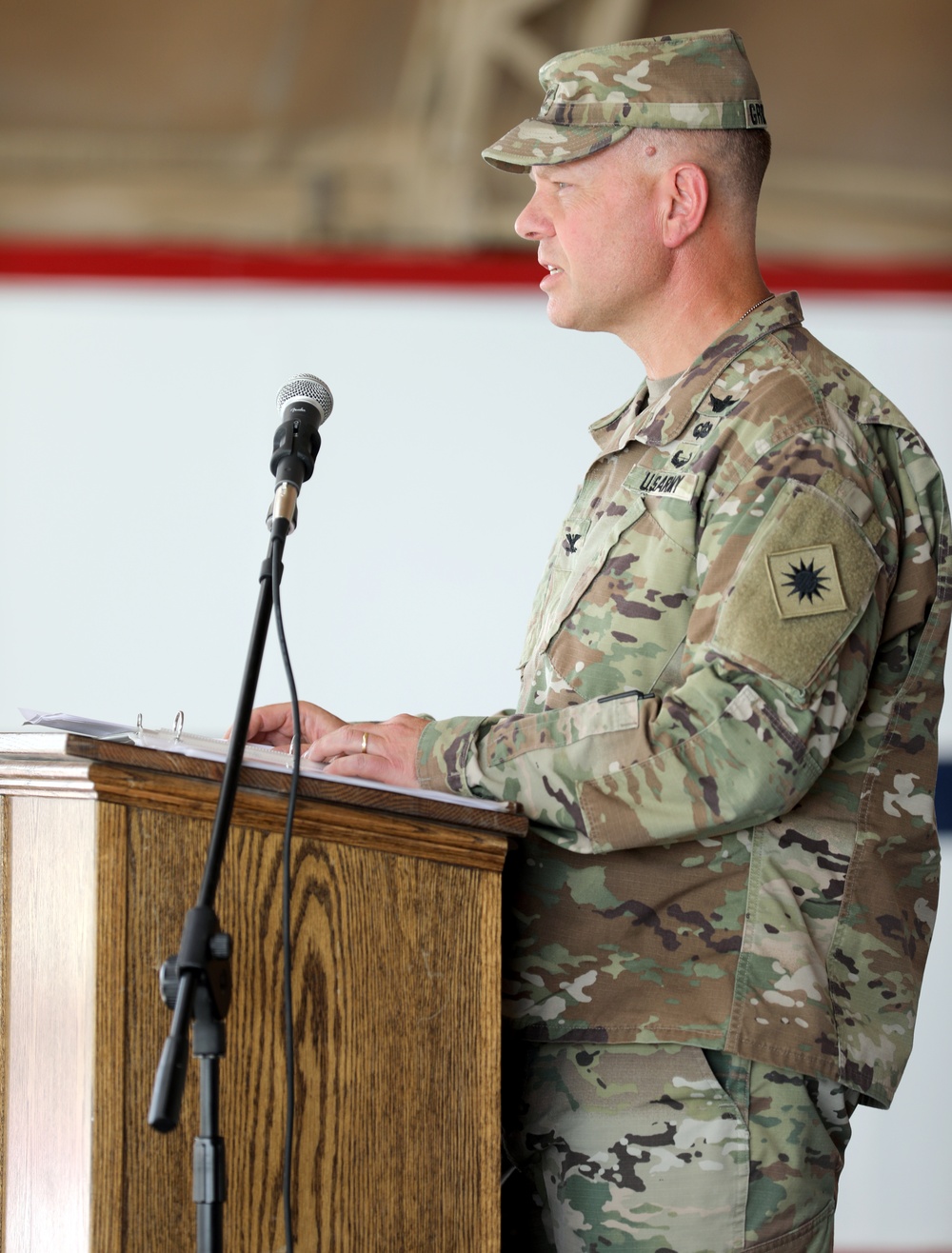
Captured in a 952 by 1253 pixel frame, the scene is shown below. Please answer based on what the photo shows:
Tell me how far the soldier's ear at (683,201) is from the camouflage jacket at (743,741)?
0.14 meters

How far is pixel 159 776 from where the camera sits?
41.4 inches

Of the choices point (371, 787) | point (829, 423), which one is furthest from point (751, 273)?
point (371, 787)

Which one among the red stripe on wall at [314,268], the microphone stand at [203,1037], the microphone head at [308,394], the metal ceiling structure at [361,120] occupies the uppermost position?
the metal ceiling structure at [361,120]

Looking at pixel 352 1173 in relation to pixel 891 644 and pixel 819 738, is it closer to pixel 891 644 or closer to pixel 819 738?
pixel 819 738

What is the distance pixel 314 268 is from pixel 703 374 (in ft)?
7.60

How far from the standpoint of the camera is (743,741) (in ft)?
3.88

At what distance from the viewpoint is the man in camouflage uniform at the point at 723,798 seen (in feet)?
3.95

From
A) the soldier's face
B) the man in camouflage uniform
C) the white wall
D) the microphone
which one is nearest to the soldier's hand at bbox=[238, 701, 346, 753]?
the man in camouflage uniform

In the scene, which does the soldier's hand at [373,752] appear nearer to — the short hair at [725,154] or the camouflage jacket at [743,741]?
the camouflage jacket at [743,741]

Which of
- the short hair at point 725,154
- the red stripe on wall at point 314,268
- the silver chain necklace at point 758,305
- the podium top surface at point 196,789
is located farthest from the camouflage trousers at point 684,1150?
the red stripe on wall at point 314,268

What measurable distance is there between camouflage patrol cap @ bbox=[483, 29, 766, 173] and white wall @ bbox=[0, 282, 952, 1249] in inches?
75.3

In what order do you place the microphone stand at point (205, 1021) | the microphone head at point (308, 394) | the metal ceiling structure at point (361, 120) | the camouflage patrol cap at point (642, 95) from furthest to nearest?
the metal ceiling structure at point (361, 120)
the camouflage patrol cap at point (642, 95)
the microphone head at point (308, 394)
the microphone stand at point (205, 1021)

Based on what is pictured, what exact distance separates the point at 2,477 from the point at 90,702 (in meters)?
0.58

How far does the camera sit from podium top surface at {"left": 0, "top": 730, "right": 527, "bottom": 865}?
1.02m
